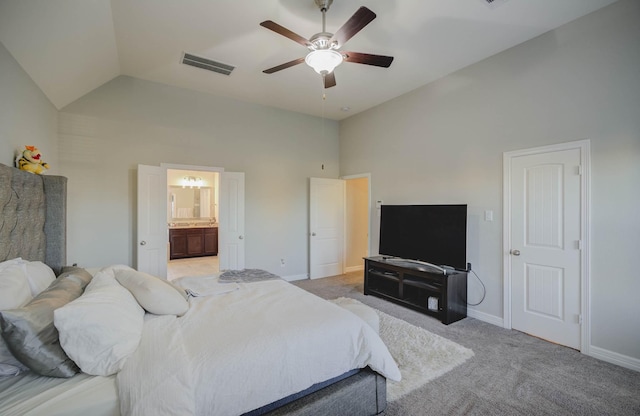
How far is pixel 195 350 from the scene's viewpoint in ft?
4.72

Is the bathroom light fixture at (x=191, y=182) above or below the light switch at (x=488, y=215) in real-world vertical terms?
above

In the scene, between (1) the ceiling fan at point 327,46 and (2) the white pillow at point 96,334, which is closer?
(2) the white pillow at point 96,334

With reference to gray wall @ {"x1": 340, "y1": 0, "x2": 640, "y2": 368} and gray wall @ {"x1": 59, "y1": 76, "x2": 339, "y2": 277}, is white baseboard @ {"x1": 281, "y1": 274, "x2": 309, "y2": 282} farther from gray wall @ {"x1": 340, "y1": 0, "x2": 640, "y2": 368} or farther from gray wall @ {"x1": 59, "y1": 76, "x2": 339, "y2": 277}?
gray wall @ {"x1": 340, "y1": 0, "x2": 640, "y2": 368}

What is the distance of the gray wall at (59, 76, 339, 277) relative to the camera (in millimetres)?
3783

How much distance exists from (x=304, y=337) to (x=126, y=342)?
0.90 metres

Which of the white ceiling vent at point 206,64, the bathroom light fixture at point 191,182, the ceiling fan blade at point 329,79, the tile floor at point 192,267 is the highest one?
the white ceiling vent at point 206,64

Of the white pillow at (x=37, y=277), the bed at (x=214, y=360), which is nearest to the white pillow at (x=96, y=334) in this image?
the bed at (x=214, y=360)

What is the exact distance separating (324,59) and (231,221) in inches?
123

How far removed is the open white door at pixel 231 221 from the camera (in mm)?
4605

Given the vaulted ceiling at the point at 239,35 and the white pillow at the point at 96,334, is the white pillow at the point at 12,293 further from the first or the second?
the vaulted ceiling at the point at 239,35

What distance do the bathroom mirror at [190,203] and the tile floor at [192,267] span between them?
1.42m

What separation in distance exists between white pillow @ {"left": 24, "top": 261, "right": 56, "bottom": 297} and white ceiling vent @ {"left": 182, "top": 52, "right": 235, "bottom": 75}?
8.95 feet

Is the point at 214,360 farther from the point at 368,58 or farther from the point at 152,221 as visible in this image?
the point at 152,221

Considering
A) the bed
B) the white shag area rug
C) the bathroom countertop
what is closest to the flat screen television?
the white shag area rug
